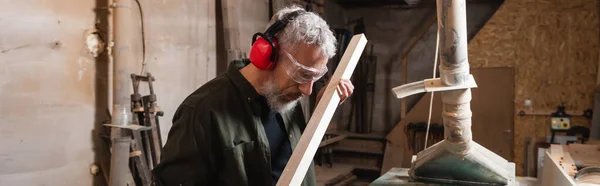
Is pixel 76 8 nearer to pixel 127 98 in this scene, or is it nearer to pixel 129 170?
pixel 127 98

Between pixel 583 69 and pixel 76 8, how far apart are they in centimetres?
456

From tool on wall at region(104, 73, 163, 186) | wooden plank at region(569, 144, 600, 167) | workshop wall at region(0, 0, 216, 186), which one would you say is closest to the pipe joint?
wooden plank at region(569, 144, 600, 167)

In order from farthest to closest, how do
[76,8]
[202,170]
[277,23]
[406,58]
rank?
[406,58]
[76,8]
[277,23]
[202,170]

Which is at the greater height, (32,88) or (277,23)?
(277,23)

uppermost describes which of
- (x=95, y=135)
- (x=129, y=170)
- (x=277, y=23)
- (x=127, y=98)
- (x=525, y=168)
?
(x=277, y=23)

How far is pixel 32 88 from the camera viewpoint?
2.10 metres

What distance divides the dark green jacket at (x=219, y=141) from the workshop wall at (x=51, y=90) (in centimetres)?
123

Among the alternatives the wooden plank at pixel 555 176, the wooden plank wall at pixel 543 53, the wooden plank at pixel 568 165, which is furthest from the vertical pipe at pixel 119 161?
the wooden plank wall at pixel 543 53

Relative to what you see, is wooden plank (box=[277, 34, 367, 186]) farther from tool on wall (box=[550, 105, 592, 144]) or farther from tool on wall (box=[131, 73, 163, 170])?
tool on wall (box=[550, 105, 592, 144])

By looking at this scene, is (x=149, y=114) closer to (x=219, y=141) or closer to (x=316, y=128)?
(x=219, y=141)

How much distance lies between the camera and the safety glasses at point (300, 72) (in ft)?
4.28

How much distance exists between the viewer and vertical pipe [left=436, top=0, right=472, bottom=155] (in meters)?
1.99

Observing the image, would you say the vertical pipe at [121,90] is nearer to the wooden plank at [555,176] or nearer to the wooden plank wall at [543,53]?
the wooden plank at [555,176]

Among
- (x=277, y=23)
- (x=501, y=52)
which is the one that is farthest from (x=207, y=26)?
(x=501, y=52)
